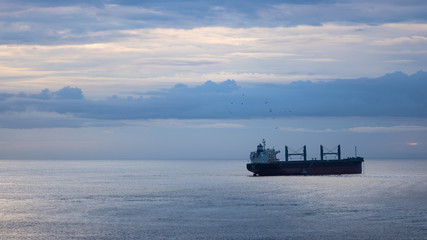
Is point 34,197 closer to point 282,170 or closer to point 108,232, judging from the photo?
point 108,232

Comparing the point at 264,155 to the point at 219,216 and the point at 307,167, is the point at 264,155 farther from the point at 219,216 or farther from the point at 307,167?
the point at 219,216

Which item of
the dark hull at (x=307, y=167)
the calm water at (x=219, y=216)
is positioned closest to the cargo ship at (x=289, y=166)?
the dark hull at (x=307, y=167)

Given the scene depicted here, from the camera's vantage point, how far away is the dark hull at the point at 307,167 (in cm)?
15550

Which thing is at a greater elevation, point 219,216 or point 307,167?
point 307,167

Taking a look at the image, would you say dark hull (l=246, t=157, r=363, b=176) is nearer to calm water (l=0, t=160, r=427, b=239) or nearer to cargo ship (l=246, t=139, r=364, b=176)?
cargo ship (l=246, t=139, r=364, b=176)

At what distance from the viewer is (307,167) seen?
16425 cm

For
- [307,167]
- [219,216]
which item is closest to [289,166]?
[307,167]

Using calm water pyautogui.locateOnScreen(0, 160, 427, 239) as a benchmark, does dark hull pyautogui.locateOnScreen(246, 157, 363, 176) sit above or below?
above

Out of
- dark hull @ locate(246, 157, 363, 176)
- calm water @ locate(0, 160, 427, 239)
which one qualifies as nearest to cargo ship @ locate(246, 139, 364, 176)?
dark hull @ locate(246, 157, 363, 176)

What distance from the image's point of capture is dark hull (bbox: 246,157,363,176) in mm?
155500

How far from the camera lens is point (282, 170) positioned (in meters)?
157

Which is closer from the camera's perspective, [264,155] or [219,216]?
[219,216]

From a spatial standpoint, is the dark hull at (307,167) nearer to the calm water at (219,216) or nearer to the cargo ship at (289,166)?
the cargo ship at (289,166)

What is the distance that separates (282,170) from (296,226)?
96.7 meters
